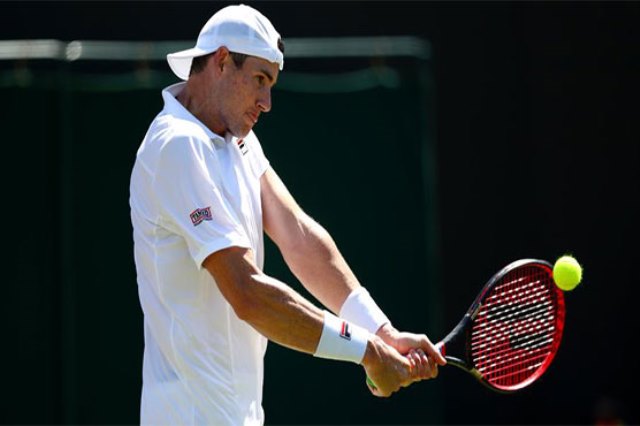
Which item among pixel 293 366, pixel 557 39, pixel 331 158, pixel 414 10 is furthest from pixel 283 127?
pixel 557 39

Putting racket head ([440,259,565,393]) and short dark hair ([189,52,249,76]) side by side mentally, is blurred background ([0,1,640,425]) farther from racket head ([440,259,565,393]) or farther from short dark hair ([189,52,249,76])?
short dark hair ([189,52,249,76])

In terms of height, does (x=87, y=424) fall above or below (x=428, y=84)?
below

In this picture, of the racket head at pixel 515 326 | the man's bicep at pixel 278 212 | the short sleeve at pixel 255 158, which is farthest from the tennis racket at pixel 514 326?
the short sleeve at pixel 255 158

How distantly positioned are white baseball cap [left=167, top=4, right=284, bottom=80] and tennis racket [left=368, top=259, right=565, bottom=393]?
3.63ft

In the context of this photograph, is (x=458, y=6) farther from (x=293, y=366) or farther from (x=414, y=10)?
(x=293, y=366)

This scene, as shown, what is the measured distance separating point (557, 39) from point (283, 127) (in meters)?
2.38

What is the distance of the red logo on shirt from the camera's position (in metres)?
3.30

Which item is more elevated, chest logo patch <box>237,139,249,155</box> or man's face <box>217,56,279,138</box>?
man's face <box>217,56,279,138</box>

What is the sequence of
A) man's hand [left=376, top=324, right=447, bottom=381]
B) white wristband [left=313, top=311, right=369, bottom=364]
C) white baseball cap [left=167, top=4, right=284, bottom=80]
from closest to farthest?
white wristband [left=313, top=311, right=369, bottom=364]
white baseball cap [left=167, top=4, right=284, bottom=80]
man's hand [left=376, top=324, right=447, bottom=381]

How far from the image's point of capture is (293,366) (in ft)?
20.9

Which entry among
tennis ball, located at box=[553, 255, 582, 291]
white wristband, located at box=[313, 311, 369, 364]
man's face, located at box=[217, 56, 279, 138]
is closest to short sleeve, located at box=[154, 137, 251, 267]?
man's face, located at box=[217, 56, 279, 138]

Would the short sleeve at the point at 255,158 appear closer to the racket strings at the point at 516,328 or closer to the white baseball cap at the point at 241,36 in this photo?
the white baseball cap at the point at 241,36

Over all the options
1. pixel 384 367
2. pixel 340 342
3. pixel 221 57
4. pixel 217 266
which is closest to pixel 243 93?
pixel 221 57

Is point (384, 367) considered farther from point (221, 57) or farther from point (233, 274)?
point (221, 57)
